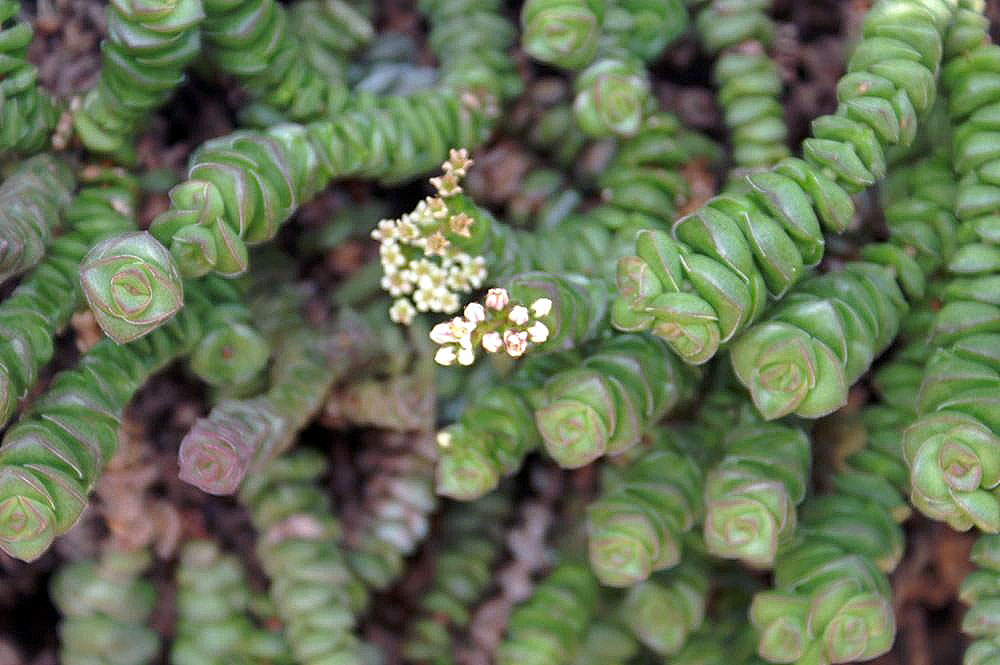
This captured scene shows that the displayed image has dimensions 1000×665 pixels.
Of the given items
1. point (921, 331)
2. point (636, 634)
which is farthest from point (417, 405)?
point (921, 331)

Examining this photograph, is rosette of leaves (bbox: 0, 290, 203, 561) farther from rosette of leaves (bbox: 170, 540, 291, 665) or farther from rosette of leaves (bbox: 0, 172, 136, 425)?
rosette of leaves (bbox: 170, 540, 291, 665)

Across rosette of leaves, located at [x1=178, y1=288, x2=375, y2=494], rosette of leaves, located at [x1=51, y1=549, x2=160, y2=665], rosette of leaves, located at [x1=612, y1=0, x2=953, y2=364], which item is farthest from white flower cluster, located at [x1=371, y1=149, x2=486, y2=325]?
rosette of leaves, located at [x1=51, y1=549, x2=160, y2=665]

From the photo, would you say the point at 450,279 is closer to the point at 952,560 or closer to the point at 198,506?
the point at 198,506

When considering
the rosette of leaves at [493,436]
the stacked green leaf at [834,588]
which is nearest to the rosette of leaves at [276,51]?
the rosette of leaves at [493,436]

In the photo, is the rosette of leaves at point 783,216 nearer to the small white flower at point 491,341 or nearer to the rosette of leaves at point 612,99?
the small white flower at point 491,341

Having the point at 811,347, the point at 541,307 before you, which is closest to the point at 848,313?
the point at 811,347

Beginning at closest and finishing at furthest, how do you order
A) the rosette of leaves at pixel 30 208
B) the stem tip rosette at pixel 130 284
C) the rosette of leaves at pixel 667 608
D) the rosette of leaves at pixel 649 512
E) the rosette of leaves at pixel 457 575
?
the stem tip rosette at pixel 130 284 < the rosette of leaves at pixel 30 208 < the rosette of leaves at pixel 649 512 < the rosette of leaves at pixel 667 608 < the rosette of leaves at pixel 457 575

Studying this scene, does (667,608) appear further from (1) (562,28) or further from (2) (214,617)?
(1) (562,28)

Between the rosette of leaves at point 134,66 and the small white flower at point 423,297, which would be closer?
the rosette of leaves at point 134,66
